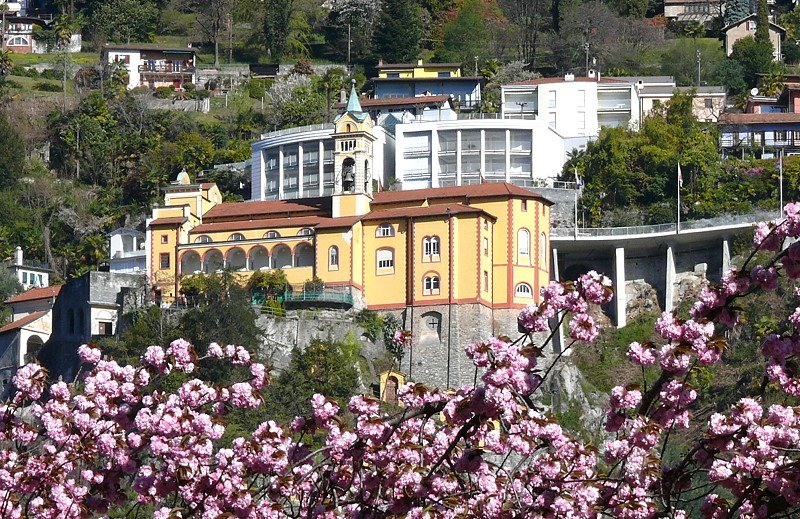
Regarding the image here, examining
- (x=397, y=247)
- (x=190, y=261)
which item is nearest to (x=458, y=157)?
(x=397, y=247)

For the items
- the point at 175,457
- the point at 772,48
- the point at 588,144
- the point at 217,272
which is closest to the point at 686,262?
the point at 588,144

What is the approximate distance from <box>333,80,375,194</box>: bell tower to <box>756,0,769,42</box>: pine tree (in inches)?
1684

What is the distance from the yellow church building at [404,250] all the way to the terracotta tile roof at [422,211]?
2.0 inches

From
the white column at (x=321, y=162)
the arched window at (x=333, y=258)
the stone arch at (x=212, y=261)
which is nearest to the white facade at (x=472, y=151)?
the white column at (x=321, y=162)

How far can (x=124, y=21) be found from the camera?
122750mm

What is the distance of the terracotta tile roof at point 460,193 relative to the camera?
236 feet

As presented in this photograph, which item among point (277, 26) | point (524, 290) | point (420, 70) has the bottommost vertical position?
point (524, 290)

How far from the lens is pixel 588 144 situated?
278 ft

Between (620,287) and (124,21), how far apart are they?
186ft

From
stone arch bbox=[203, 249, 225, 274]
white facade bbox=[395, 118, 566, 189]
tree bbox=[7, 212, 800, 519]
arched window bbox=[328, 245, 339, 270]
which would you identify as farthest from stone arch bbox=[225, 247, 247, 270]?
tree bbox=[7, 212, 800, 519]

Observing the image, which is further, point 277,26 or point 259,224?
point 277,26

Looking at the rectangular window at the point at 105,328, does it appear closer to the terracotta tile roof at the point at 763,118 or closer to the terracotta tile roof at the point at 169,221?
the terracotta tile roof at the point at 169,221

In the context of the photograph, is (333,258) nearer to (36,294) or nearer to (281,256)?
(281,256)

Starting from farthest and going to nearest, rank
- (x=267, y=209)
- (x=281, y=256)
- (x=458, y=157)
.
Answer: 1. (x=458, y=157)
2. (x=267, y=209)
3. (x=281, y=256)
